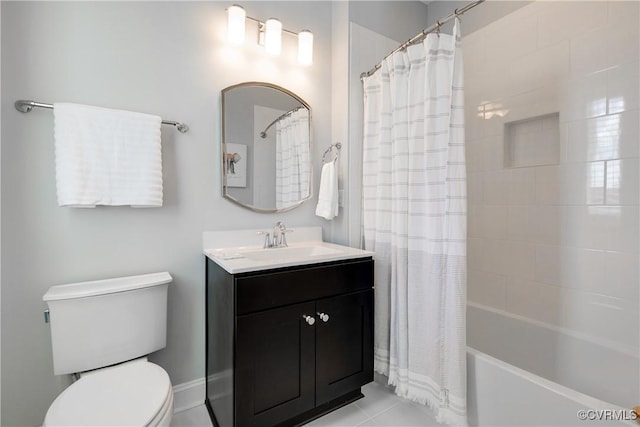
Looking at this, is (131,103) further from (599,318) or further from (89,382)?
(599,318)

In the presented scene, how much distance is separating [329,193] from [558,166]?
4.55ft

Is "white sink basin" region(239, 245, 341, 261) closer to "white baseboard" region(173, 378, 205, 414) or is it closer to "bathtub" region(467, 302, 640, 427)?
"white baseboard" region(173, 378, 205, 414)

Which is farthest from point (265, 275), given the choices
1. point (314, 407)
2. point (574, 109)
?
point (574, 109)

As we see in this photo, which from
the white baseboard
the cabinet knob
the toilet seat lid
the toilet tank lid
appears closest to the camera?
the toilet seat lid

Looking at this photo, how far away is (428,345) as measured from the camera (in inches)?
57.9

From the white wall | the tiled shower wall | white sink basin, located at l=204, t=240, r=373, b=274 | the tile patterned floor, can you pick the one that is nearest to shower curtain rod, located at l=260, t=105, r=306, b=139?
the white wall

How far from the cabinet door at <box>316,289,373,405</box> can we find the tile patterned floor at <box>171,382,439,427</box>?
0.16 m

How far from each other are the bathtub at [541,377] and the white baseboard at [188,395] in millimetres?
1434

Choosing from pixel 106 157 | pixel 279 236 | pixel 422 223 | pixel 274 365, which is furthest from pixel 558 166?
pixel 106 157

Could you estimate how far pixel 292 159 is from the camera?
1.95 m

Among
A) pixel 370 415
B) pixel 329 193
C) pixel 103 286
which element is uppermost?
pixel 329 193

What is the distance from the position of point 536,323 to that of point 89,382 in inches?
91.4

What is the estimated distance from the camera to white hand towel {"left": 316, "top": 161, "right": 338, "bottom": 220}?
194cm

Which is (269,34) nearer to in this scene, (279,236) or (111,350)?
(279,236)
